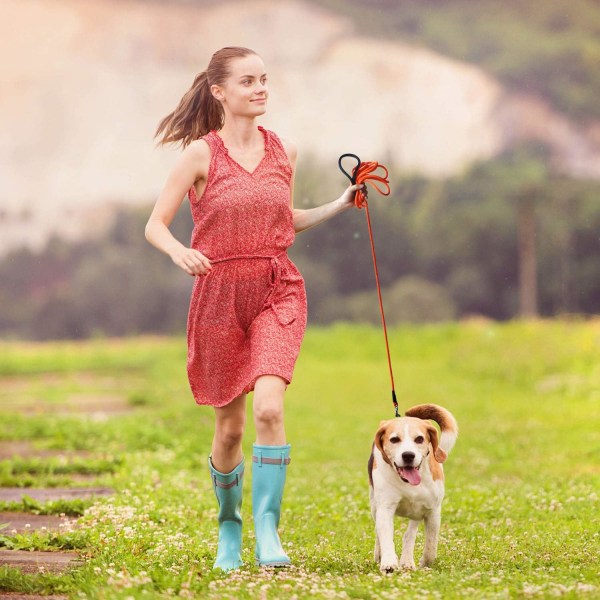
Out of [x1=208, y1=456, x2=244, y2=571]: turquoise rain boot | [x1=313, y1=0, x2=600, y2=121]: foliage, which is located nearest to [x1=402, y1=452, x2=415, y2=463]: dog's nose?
[x1=208, y1=456, x2=244, y2=571]: turquoise rain boot

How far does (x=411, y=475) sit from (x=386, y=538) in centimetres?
29

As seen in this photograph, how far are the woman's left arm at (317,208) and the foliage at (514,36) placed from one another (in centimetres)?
4110

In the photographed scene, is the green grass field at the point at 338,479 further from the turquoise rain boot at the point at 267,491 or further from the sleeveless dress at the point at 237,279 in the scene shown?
the sleeveless dress at the point at 237,279

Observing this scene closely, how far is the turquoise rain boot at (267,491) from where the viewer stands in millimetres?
4918

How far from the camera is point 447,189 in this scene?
135ft

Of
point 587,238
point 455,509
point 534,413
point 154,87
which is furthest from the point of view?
point 154,87

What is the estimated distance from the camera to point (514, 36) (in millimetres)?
47406

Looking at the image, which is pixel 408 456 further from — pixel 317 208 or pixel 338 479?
pixel 338 479

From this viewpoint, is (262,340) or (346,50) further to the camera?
(346,50)

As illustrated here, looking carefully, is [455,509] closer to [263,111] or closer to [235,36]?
[263,111]

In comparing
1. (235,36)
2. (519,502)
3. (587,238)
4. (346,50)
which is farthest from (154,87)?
(519,502)

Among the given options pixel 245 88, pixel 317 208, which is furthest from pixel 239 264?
pixel 245 88

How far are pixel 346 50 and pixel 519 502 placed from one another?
4073 cm

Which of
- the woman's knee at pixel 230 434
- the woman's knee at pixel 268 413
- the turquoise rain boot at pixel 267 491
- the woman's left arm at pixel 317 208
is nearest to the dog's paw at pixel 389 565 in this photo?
the turquoise rain boot at pixel 267 491
